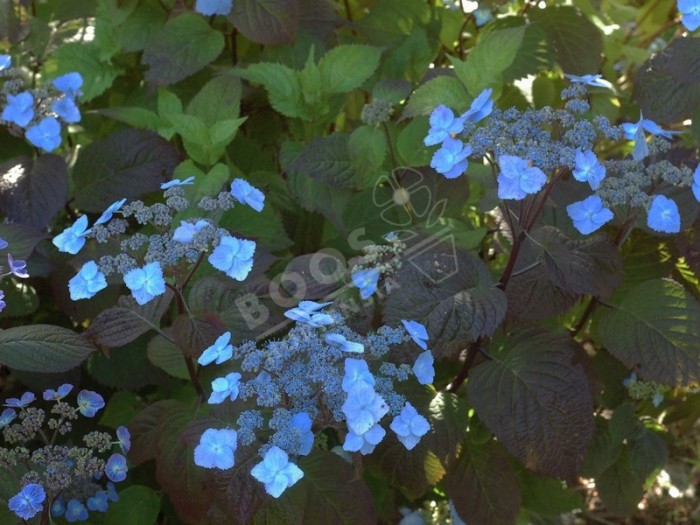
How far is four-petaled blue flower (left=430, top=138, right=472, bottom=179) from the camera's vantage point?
151cm

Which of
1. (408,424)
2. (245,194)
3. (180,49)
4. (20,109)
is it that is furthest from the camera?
(180,49)

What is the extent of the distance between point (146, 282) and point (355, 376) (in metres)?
0.34

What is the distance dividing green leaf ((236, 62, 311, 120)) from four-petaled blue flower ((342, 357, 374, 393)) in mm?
948

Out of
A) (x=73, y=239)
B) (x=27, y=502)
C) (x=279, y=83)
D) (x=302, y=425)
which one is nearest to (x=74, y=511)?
(x=27, y=502)

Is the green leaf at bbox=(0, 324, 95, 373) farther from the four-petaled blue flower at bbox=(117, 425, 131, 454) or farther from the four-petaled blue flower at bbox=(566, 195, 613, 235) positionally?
the four-petaled blue flower at bbox=(566, 195, 613, 235)

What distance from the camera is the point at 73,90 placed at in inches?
81.4

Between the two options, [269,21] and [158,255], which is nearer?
[158,255]

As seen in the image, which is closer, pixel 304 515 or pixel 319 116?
pixel 304 515

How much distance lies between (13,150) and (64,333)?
28.8 inches

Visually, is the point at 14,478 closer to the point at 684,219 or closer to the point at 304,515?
the point at 304,515

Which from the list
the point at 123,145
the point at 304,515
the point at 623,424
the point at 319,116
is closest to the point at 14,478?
the point at 304,515

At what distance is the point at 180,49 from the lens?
85.7 inches

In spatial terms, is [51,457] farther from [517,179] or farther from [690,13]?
[690,13]

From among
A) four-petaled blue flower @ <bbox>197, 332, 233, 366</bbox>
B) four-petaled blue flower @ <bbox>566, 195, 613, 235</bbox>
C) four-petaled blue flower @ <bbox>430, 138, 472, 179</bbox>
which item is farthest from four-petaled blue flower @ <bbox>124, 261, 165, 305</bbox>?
four-petaled blue flower @ <bbox>566, 195, 613, 235</bbox>
